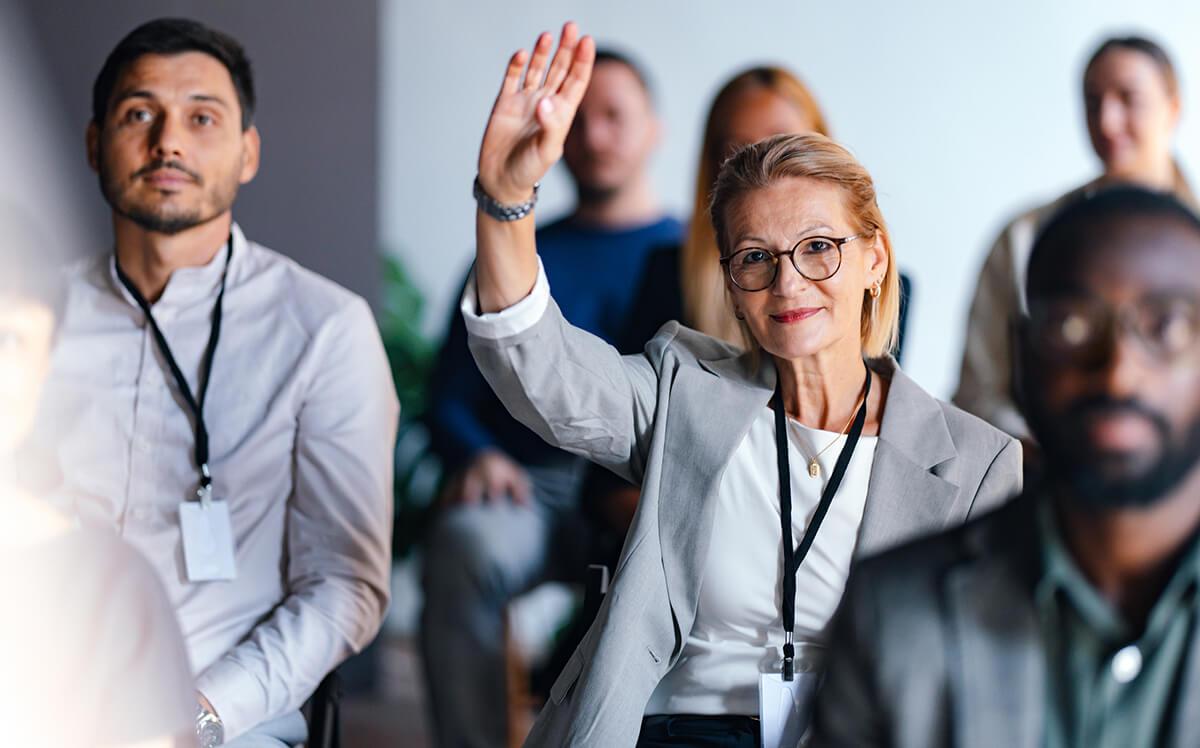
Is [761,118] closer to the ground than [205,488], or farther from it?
farther from it

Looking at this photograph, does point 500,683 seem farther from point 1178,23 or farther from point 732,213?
point 1178,23

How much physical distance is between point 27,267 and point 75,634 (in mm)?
602

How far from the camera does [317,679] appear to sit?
6.44 feet

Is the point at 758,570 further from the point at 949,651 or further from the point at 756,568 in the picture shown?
the point at 949,651

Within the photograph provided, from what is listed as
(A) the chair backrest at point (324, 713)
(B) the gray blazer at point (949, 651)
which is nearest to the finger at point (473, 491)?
(A) the chair backrest at point (324, 713)

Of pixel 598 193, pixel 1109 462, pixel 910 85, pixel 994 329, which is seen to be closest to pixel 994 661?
pixel 1109 462

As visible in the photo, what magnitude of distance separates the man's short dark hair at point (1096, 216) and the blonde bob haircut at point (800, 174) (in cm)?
65

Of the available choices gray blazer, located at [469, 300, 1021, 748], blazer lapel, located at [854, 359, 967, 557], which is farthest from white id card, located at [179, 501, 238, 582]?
blazer lapel, located at [854, 359, 967, 557]

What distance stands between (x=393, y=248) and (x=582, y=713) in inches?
133

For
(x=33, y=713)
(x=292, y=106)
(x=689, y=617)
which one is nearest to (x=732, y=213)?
(x=689, y=617)

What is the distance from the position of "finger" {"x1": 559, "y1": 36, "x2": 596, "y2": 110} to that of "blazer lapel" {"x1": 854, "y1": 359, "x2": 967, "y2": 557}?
55 centimetres

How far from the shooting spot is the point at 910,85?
4359 mm

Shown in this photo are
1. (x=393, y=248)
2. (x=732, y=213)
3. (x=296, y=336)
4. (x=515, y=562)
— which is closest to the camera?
(x=732, y=213)

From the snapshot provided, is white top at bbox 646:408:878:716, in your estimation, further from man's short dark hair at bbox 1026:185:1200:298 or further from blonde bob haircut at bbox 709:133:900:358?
man's short dark hair at bbox 1026:185:1200:298
